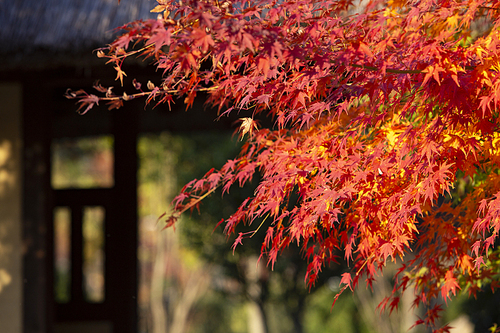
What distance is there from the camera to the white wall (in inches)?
124

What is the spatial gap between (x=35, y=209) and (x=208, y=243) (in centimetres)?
585

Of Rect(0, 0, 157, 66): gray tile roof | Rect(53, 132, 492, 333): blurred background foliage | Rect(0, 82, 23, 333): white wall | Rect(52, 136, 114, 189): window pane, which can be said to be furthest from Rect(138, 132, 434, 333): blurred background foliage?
Rect(0, 0, 157, 66): gray tile roof

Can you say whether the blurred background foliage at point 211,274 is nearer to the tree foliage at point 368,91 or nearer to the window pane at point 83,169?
the window pane at point 83,169

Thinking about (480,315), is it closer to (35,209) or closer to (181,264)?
(35,209)

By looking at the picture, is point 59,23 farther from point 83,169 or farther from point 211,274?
point 83,169

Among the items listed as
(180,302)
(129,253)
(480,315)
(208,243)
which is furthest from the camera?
(180,302)

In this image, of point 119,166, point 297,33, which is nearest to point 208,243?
point 119,166

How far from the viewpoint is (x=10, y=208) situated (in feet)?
10.6

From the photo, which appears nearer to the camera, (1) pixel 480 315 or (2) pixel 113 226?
(2) pixel 113 226

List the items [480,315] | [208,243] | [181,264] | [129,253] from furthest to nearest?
1. [181,264]
2. [208,243]
3. [480,315]
4. [129,253]

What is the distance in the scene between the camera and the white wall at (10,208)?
3.15 meters

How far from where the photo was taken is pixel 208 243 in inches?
350

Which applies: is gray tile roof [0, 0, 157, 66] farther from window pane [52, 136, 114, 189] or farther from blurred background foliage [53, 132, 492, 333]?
window pane [52, 136, 114, 189]

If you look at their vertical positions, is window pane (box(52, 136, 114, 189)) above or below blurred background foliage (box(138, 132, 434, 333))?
above
